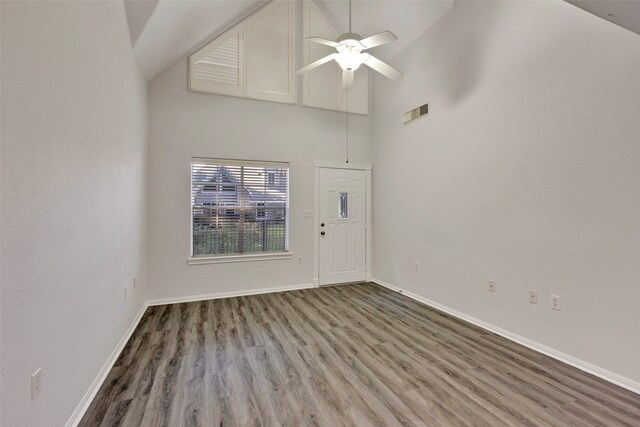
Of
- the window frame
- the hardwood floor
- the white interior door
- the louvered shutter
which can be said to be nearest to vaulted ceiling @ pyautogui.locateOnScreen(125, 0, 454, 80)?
the louvered shutter

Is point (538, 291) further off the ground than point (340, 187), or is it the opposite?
point (340, 187)

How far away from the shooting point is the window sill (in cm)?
411

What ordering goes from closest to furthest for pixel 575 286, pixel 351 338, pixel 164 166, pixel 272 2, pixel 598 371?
pixel 598 371 < pixel 575 286 < pixel 351 338 < pixel 164 166 < pixel 272 2

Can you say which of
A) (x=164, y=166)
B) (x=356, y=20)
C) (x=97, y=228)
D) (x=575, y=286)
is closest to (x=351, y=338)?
(x=575, y=286)

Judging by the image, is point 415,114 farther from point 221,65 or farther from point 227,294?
point 227,294

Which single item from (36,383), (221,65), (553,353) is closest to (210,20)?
(221,65)

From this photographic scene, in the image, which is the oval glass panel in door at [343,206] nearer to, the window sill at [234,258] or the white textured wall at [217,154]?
the white textured wall at [217,154]

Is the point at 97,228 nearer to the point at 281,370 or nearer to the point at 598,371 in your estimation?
the point at 281,370

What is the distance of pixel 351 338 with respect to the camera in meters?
2.87

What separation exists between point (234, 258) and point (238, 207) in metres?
0.78

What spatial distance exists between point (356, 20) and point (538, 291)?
4565 millimetres

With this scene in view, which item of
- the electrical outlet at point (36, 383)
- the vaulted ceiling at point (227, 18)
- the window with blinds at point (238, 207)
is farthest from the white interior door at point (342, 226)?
the electrical outlet at point (36, 383)

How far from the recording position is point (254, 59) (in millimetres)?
4402

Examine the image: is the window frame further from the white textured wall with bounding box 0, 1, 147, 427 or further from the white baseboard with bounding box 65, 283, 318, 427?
the white textured wall with bounding box 0, 1, 147, 427
